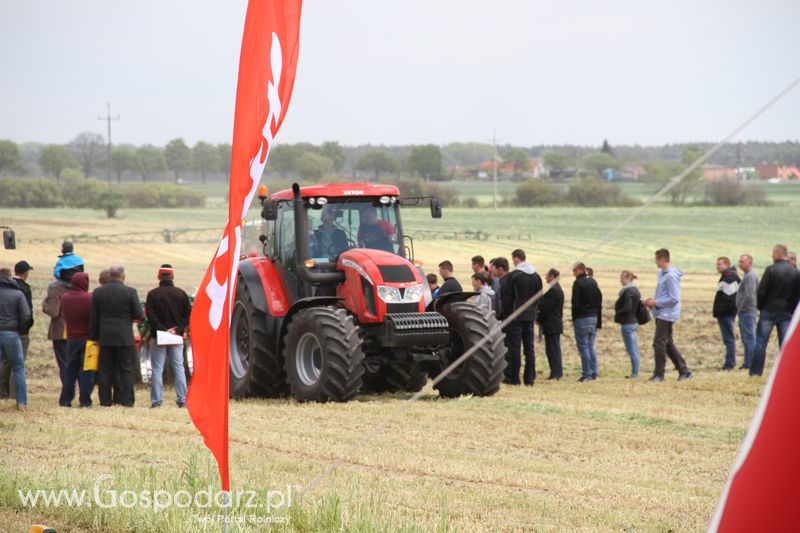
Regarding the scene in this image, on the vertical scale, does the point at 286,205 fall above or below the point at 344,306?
above

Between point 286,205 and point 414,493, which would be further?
point 286,205

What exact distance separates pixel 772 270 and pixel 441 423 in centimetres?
578

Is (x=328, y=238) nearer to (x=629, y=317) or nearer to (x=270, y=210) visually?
(x=270, y=210)

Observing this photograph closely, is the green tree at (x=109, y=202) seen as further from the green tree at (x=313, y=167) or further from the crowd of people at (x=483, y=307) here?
the crowd of people at (x=483, y=307)

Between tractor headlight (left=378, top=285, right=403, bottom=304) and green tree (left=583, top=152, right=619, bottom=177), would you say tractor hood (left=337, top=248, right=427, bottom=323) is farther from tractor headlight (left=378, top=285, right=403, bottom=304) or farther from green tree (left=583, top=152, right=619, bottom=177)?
green tree (left=583, top=152, right=619, bottom=177)

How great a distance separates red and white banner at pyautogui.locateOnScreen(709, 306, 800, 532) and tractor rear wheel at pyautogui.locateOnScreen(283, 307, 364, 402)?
29.7 feet

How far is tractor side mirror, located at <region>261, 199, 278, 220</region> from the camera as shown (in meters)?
11.9

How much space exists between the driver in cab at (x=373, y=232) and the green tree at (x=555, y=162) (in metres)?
64.5

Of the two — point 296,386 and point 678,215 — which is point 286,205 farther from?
point 678,215

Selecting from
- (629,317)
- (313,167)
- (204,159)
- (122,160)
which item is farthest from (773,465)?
(122,160)

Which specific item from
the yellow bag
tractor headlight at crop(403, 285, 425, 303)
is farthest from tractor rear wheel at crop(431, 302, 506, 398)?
the yellow bag

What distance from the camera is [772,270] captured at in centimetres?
1391

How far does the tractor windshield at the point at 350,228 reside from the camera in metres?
12.5

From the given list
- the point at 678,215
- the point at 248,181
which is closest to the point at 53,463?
the point at 248,181
